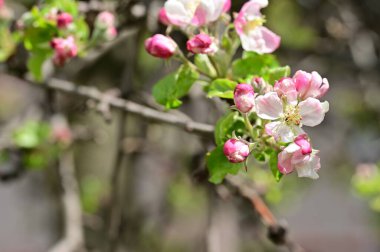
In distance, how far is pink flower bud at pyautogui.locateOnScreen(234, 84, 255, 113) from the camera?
1119mm

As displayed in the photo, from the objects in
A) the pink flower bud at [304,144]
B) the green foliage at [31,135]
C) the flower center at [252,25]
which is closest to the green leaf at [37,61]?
the flower center at [252,25]

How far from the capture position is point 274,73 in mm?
1306

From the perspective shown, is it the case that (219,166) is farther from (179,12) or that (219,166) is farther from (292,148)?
(179,12)

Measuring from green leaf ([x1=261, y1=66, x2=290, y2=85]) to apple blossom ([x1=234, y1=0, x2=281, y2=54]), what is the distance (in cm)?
4

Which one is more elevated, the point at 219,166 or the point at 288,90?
the point at 288,90

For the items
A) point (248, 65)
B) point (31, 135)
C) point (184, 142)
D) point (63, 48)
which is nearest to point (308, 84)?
point (248, 65)

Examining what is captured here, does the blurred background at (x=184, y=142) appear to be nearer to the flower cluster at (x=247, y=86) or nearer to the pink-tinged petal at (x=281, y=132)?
the flower cluster at (x=247, y=86)

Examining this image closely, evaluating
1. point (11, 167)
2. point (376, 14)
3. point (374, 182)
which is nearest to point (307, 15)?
point (376, 14)

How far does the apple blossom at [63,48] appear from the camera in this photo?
59.4 inches

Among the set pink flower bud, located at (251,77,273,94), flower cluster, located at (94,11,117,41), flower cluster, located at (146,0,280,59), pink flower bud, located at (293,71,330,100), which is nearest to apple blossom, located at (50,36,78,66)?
flower cluster, located at (94,11,117,41)

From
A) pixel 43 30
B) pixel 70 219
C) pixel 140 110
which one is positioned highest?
pixel 43 30

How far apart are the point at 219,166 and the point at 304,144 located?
0.19 metres

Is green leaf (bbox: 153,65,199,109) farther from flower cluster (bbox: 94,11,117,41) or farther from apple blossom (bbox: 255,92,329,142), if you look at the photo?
flower cluster (bbox: 94,11,117,41)

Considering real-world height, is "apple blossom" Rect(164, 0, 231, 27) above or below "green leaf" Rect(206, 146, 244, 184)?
above
